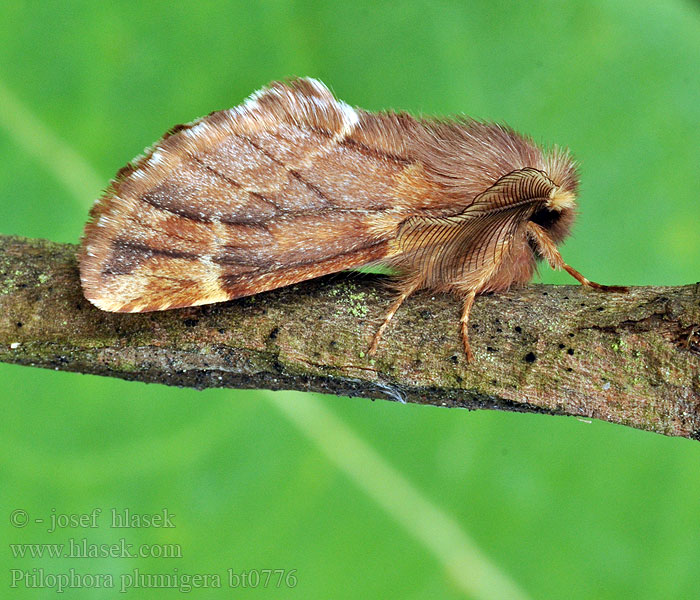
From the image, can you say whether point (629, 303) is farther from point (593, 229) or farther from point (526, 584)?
point (526, 584)

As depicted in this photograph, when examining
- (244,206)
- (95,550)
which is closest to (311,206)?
(244,206)

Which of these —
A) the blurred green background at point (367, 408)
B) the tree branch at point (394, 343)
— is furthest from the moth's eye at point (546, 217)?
the blurred green background at point (367, 408)

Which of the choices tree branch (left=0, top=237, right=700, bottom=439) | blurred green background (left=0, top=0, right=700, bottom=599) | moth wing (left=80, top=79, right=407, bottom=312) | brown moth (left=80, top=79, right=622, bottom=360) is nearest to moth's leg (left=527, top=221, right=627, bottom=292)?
brown moth (left=80, top=79, right=622, bottom=360)

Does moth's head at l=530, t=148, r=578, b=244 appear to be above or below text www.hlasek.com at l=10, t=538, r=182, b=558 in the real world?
above

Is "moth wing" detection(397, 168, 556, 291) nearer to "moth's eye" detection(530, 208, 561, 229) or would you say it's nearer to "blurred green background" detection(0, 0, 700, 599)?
"moth's eye" detection(530, 208, 561, 229)

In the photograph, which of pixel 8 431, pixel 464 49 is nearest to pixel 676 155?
pixel 464 49

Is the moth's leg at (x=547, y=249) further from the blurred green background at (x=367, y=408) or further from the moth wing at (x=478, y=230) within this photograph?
the blurred green background at (x=367, y=408)
